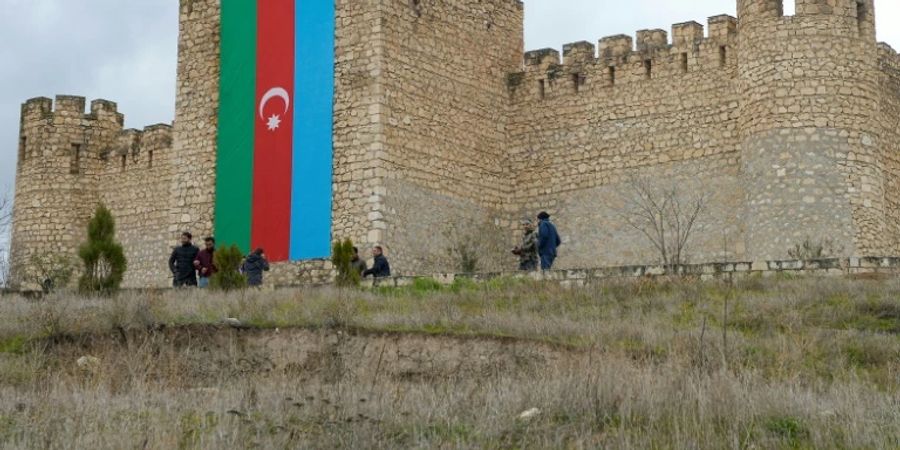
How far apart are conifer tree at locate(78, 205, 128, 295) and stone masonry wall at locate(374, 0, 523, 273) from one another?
13.4 ft

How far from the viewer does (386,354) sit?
1191cm

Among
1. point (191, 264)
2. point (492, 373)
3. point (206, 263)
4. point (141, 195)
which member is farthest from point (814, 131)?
point (141, 195)

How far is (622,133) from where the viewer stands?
21.1 meters

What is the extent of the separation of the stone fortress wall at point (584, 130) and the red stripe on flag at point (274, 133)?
696 millimetres

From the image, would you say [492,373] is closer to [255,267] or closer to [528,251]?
[528,251]

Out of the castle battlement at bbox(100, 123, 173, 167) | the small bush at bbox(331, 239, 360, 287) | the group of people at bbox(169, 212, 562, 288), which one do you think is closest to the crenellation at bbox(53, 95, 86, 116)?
the castle battlement at bbox(100, 123, 173, 167)

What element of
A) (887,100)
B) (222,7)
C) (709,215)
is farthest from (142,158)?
(887,100)

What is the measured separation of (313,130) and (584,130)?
4530 millimetres

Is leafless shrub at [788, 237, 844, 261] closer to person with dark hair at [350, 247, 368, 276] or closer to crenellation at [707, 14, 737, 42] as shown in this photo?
crenellation at [707, 14, 737, 42]

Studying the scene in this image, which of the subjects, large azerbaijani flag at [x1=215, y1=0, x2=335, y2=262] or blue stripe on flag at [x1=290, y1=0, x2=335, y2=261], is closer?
blue stripe on flag at [x1=290, y1=0, x2=335, y2=261]

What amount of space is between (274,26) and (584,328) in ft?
33.6

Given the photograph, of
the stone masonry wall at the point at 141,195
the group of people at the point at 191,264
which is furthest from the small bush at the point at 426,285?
the stone masonry wall at the point at 141,195

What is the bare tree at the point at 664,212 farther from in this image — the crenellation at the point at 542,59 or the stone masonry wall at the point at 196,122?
the stone masonry wall at the point at 196,122

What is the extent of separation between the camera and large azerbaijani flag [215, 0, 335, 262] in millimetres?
19891
